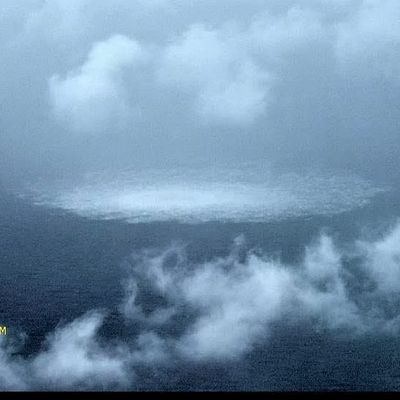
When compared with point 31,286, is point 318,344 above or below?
below

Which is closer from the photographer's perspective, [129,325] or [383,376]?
[383,376]

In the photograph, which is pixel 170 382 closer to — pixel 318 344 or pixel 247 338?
pixel 247 338

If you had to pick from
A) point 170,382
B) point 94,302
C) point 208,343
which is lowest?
point 170,382

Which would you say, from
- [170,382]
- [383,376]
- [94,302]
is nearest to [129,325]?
[94,302]

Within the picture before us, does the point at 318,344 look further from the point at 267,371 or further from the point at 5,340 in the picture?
the point at 5,340
